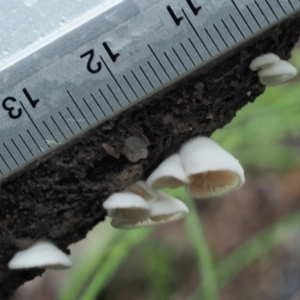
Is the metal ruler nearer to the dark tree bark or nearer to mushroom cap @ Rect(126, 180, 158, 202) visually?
the dark tree bark

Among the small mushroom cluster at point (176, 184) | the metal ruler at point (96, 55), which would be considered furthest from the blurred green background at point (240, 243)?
the metal ruler at point (96, 55)

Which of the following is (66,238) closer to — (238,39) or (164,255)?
(238,39)

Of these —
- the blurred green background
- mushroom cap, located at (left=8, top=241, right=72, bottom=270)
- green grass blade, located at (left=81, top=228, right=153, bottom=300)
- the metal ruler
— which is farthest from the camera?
the blurred green background

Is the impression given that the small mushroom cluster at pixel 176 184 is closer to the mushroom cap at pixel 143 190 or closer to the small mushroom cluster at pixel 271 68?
the mushroom cap at pixel 143 190

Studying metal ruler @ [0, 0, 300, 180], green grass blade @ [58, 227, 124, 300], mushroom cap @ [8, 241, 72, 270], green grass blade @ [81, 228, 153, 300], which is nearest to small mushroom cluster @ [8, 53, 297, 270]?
mushroom cap @ [8, 241, 72, 270]

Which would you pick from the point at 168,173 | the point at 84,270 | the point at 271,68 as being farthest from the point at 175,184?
the point at 84,270

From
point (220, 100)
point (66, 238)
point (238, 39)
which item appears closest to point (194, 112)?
point (220, 100)
